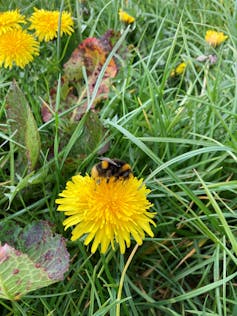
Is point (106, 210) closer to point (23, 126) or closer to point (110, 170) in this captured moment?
point (110, 170)

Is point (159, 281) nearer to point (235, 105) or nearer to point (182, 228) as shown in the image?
point (182, 228)

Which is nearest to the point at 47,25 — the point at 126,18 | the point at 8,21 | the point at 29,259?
the point at 8,21

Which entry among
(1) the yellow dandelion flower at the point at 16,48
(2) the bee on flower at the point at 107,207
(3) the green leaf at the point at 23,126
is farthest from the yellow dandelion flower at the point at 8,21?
(2) the bee on flower at the point at 107,207

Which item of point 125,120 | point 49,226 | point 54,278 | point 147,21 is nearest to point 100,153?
point 125,120

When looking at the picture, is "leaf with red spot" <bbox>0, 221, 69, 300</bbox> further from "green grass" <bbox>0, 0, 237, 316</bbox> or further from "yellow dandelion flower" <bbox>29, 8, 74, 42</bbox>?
"yellow dandelion flower" <bbox>29, 8, 74, 42</bbox>

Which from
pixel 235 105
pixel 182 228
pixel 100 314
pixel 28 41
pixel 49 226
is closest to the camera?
pixel 100 314

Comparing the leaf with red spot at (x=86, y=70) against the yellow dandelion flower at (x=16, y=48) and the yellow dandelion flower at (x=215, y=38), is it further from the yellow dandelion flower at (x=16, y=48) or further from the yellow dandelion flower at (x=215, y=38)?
the yellow dandelion flower at (x=215, y=38)
